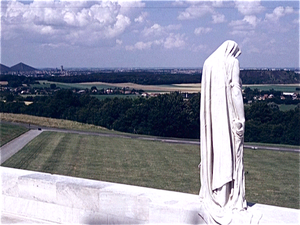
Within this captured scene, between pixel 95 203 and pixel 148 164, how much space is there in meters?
16.3

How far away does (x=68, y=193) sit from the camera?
5.65m

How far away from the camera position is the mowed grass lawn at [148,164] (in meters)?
15.5

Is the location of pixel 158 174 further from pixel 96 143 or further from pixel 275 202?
pixel 96 143

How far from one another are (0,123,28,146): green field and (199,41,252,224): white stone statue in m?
25.1

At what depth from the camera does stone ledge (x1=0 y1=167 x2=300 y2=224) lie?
480cm

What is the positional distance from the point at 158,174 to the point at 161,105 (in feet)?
69.9

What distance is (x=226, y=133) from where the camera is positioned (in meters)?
4.50

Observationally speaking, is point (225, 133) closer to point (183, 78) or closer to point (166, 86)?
point (183, 78)

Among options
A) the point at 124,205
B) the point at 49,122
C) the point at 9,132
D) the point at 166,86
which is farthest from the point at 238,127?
the point at 166,86

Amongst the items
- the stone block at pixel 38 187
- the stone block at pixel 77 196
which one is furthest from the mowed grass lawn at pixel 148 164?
the stone block at pixel 38 187

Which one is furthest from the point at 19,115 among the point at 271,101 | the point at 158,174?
the point at 158,174

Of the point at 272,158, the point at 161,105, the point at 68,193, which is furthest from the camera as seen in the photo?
the point at 161,105

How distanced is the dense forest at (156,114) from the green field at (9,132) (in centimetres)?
829

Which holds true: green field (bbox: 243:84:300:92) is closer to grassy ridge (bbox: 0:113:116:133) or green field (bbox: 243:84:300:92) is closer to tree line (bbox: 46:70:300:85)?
tree line (bbox: 46:70:300:85)
